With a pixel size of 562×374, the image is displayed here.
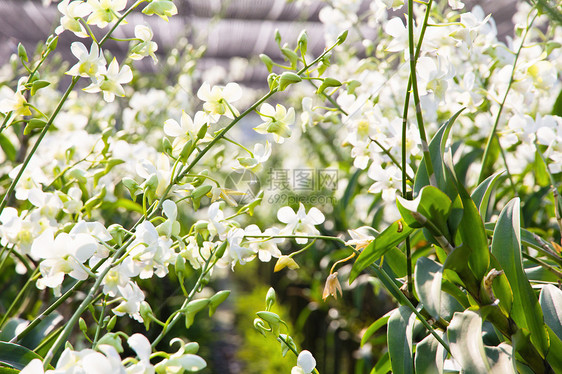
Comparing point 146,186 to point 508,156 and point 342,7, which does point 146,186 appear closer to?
point 342,7

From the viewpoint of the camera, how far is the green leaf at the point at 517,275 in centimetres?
45

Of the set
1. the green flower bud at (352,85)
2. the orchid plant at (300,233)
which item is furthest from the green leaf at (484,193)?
the green flower bud at (352,85)

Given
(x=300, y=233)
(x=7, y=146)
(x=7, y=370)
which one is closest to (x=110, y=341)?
(x=7, y=370)

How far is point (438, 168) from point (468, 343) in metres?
0.18

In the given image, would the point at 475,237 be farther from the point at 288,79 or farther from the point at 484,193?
the point at 288,79

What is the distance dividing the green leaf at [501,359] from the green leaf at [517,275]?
0.14 ft

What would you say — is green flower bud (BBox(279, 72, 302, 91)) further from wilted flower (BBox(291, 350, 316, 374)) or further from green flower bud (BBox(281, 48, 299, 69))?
wilted flower (BBox(291, 350, 316, 374))

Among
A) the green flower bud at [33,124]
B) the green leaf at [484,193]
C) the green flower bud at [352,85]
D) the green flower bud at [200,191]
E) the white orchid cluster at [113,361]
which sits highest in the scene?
the green flower bud at [352,85]

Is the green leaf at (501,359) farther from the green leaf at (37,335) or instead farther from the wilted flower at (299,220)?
the green leaf at (37,335)

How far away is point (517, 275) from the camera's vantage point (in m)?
0.46

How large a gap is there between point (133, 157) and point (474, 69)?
0.65m

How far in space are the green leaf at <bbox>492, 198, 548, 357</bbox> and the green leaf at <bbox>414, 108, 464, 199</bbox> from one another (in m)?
0.07

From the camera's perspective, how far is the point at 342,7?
121 centimetres

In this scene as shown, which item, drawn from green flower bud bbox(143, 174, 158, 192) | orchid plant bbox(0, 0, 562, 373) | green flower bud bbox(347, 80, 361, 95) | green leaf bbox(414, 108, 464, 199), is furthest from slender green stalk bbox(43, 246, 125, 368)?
green flower bud bbox(347, 80, 361, 95)
